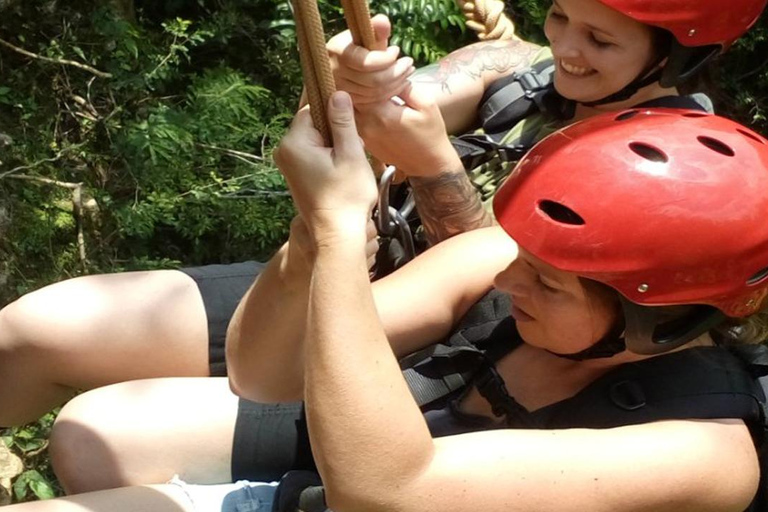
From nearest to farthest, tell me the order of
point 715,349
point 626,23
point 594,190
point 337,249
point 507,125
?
point 337,249
point 594,190
point 715,349
point 626,23
point 507,125

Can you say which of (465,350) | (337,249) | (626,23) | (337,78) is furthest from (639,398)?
(626,23)

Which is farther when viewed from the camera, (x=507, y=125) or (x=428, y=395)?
(x=507, y=125)

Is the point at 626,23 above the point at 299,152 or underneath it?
underneath

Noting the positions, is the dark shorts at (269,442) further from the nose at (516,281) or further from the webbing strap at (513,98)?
the webbing strap at (513,98)

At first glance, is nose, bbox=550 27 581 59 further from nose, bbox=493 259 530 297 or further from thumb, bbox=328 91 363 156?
thumb, bbox=328 91 363 156

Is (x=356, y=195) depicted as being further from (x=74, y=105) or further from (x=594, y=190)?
(x=74, y=105)

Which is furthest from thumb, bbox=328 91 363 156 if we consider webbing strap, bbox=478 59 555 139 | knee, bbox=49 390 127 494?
webbing strap, bbox=478 59 555 139

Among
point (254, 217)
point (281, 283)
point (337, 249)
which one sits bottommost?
point (254, 217)

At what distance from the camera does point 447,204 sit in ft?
8.13

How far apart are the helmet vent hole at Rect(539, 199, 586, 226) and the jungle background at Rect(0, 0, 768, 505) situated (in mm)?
1877

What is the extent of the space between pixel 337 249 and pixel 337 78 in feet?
1.25

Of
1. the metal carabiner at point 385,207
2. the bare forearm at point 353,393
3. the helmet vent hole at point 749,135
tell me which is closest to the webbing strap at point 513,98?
the metal carabiner at point 385,207

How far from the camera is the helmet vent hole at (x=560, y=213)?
1.83 meters

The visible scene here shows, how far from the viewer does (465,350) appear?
2.07m
